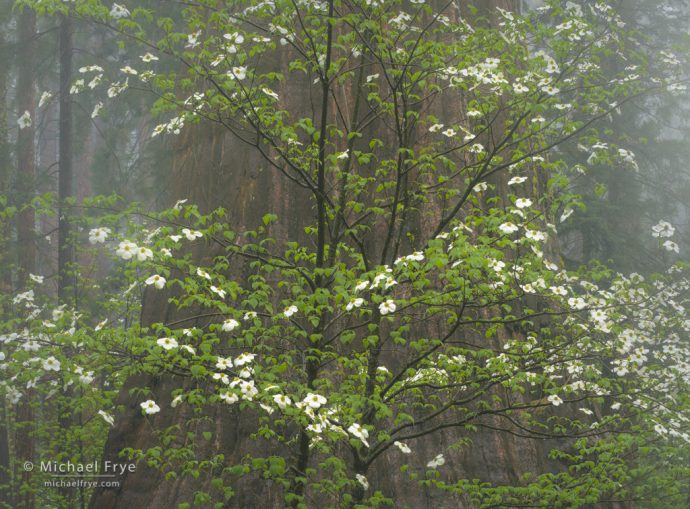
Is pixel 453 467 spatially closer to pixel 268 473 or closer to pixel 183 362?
pixel 268 473

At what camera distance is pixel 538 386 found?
6.09m

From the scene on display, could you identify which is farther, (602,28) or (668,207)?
(668,207)

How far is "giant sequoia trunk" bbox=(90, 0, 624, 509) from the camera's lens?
5.37m

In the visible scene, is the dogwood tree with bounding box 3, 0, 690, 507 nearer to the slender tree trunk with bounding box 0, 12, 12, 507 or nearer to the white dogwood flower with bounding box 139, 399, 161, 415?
the white dogwood flower with bounding box 139, 399, 161, 415

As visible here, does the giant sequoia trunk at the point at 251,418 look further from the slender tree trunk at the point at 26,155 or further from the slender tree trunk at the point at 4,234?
the slender tree trunk at the point at 26,155

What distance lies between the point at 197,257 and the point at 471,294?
3049mm

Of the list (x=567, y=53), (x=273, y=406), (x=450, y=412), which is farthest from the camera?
(x=450, y=412)

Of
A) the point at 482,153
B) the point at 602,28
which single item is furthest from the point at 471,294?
the point at 602,28

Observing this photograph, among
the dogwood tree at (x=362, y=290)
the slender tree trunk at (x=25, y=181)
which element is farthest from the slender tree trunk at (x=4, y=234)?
the dogwood tree at (x=362, y=290)

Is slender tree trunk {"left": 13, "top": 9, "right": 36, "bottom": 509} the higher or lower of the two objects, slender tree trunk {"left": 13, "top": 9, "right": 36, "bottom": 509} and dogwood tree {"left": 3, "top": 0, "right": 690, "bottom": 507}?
the higher

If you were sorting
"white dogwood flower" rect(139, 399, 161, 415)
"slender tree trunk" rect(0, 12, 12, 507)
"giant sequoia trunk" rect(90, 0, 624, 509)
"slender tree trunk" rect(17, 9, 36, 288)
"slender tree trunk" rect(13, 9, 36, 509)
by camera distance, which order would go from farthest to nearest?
1. "slender tree trunk" rect(17, 9, 36, 288)
2. "slender tree trunk" rect(0, 12, 12, 507)
3. "slender tree trunk" rect(13, 9, 36, 509)
4. "giant sequoia trunk" rect(90, 0, 624, 509)
5. "white dogwood flower" rect(139, 399, 161, 415)

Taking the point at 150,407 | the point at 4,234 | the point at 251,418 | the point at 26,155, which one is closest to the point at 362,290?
the point at 150,407

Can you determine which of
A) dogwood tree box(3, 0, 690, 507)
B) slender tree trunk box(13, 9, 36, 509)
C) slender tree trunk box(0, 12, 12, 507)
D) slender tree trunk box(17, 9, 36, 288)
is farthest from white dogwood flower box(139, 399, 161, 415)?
slender tree trunk box(17, 9, 36, 288)

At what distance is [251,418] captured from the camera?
18.0 feet
